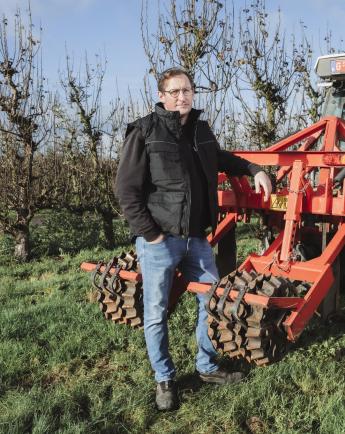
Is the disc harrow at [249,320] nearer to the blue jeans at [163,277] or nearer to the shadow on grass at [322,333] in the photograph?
the blue jeans at [163,277]

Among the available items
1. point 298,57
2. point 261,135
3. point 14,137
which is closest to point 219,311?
point 14,137

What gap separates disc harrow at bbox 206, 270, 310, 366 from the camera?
2.59 metres

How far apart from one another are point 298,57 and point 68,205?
463cm

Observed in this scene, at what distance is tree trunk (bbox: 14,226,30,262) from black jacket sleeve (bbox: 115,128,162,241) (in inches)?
192

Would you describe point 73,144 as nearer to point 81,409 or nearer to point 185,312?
point 185,312

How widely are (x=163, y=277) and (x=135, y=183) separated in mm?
537

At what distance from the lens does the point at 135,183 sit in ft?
8.38

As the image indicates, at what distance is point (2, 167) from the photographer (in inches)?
283

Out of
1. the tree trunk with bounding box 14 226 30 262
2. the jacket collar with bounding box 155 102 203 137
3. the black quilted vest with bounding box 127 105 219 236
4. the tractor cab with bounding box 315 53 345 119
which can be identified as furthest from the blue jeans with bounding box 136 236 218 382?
the tree trunk with bounding box 14 226 30 262

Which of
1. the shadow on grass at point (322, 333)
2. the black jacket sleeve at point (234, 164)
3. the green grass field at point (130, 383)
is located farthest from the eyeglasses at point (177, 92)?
the shadow on grass at point (322, 333)

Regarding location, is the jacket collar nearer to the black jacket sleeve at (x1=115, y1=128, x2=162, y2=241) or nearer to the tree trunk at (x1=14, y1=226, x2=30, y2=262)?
the black jacket sleeve at (x1=115, y1=128, x2=162, y2=241)

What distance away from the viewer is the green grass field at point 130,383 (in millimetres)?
2520

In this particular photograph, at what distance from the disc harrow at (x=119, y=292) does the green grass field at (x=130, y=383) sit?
0.28 metres

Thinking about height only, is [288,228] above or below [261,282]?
above
